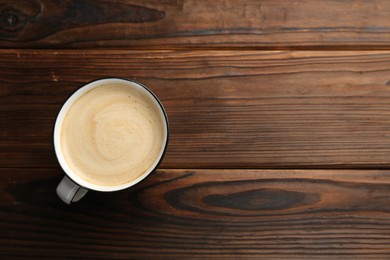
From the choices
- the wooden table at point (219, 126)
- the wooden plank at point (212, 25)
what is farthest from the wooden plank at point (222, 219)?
the wooden plank at point (212, 25)

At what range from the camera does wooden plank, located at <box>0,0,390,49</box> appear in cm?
76

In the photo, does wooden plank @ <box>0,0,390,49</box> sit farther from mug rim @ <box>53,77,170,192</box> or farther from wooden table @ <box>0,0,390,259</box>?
mug rim @ <box>53,77,170,192</box>

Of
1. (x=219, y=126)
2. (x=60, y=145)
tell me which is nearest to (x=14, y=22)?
(x=60, y=145)

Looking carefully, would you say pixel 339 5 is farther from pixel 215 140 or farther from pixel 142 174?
pixel 142 174

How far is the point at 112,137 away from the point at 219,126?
0.55 feet

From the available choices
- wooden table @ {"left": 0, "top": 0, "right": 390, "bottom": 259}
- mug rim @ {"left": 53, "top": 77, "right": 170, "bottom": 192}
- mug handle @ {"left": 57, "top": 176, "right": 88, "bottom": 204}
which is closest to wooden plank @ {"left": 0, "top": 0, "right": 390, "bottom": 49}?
wooden table @ {"left": 0, "top": 0, "right": 390, "bottom": 259}

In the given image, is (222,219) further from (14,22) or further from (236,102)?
(14,22)

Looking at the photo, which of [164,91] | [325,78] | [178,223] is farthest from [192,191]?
[325,78]

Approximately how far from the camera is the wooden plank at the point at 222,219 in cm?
74

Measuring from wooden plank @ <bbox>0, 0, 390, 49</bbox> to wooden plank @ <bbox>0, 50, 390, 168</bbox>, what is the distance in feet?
0.06

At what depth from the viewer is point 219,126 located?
744 millimetres

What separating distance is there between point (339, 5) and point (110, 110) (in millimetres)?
386

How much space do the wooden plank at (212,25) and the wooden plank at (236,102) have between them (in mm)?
18

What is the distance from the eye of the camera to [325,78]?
0.75 metres
